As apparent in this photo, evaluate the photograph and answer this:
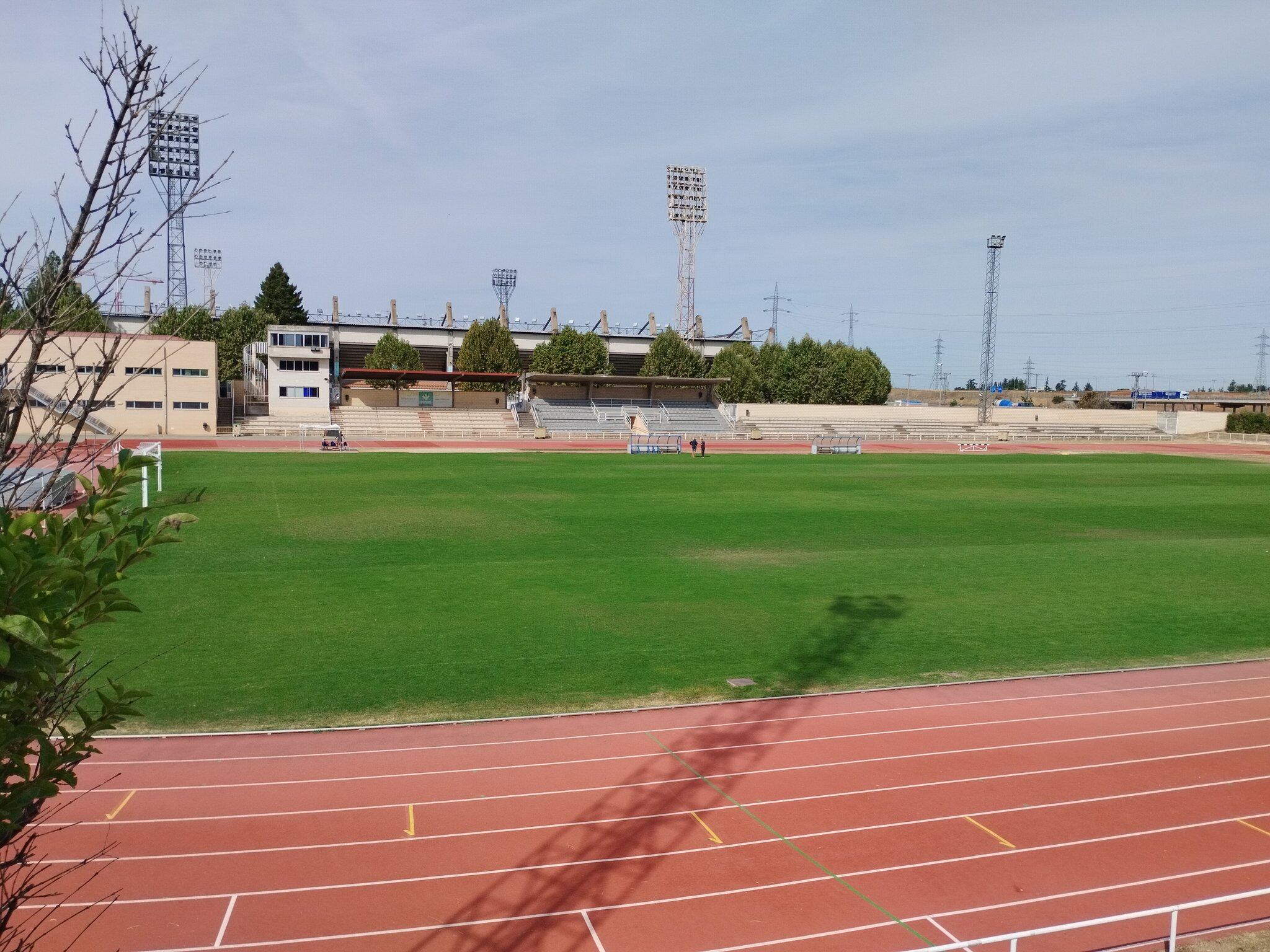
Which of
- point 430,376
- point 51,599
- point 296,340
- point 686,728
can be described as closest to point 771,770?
point 686,728

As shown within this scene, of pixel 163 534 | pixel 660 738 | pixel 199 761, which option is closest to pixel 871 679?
pixel 660 738

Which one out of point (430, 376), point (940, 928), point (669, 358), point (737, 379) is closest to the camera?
point (940, 928)

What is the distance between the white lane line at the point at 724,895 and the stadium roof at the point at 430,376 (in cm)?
6409

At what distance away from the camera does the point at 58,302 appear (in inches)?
140

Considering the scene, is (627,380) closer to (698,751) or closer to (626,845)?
(698,751)

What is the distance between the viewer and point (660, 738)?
40.3 feet

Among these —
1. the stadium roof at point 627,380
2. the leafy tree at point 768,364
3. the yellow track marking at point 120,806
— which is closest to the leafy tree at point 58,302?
the yellow track marking at point 120,806

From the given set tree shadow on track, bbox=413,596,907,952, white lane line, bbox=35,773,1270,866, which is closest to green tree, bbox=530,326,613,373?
tree shadow on track, bbox=413,596,907,952

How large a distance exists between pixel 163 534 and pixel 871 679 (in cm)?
1312

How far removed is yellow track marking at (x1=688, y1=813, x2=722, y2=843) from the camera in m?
9.58

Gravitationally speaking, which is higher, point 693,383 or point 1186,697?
point 693,383

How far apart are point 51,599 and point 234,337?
8478 centimetres

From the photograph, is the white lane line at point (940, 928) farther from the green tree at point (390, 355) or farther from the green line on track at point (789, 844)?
the green tree at point (390, 355)

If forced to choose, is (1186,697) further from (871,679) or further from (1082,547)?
(1082,547)
